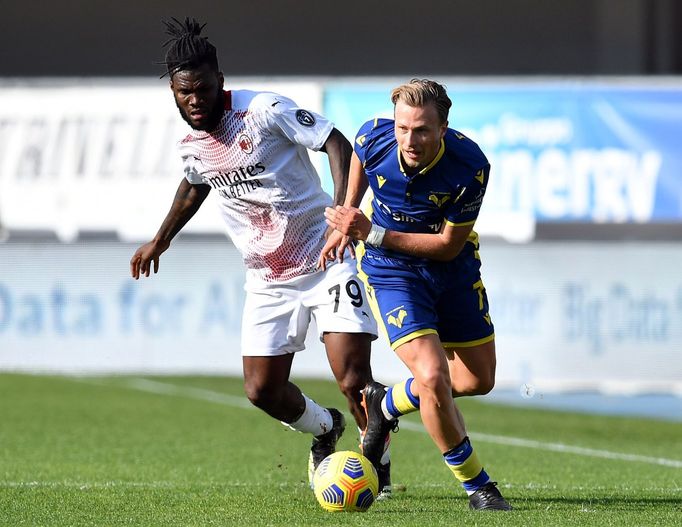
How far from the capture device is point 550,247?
19188mm

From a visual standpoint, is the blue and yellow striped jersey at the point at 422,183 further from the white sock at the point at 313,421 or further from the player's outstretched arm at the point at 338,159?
the white sock at the point at 313,421

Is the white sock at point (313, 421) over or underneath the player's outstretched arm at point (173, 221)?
underneath

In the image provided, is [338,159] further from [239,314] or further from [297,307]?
[239,314]

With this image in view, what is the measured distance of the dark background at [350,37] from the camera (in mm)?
24516

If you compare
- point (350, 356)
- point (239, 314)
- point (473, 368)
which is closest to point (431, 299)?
point (473, 368)

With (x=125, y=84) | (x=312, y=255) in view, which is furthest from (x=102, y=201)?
(x=312, y=255)

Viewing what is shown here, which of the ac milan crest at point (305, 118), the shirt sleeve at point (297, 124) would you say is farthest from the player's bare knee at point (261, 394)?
the ac milan crest at point (305, 118)

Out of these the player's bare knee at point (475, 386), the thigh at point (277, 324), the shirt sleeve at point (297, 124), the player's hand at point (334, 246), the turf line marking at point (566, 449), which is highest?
the shirt sleeve at point (297, 124)

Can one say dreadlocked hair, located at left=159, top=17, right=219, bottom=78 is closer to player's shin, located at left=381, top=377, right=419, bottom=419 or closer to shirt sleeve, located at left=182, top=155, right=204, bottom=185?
shirt sleeve, located at left=182, top=155, right=204, bottom=185

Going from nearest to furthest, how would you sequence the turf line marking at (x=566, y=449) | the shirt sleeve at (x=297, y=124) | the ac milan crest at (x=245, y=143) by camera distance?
the shirt sleeve at (x=297, y=124) → the ac milan crest at (x=245, y=143) → the turf line marking at (x=566, y=449)

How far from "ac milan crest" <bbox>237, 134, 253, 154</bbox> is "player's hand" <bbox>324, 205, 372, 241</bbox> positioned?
1043 mm

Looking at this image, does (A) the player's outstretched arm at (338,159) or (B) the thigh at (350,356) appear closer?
(A) the player's outstretched arm at (338,159)

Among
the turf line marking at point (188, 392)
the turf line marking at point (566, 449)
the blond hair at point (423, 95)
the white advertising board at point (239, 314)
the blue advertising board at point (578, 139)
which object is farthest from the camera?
the blue advertising board at point (578, 139)

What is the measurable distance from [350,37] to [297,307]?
17.9m
